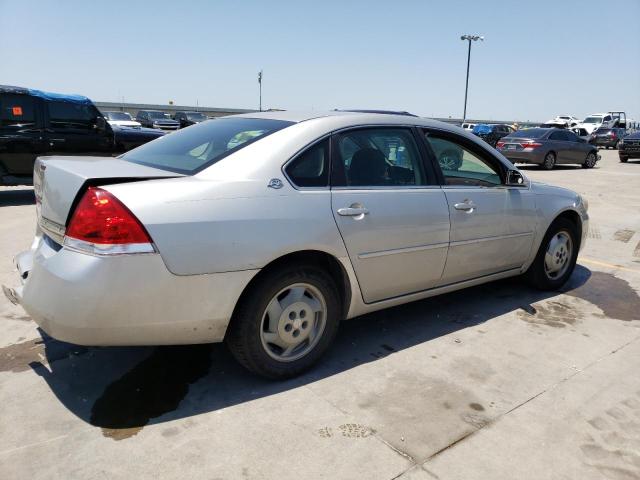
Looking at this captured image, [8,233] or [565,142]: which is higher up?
[565,142]

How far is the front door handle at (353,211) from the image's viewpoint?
A: 312 cm

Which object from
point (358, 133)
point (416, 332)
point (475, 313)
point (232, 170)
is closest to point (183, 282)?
point (232, 170)

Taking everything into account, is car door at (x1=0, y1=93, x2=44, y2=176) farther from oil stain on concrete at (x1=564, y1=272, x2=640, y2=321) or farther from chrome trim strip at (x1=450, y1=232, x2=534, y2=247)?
oil stain on concrete at (x1=564, y1=272, x2=640, y2=321)

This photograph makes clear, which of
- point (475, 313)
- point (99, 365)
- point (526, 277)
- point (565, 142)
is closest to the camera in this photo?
point (99, 365)

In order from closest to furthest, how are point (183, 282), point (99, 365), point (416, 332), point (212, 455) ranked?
point (212, 455) → point (183, 282) → point (99, 365) → point (416, 332)

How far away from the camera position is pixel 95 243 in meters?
2.47

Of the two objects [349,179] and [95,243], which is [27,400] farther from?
[349,179]

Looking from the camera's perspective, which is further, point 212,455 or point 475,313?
point 475,313

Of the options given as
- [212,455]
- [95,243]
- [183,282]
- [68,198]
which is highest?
[68,198]

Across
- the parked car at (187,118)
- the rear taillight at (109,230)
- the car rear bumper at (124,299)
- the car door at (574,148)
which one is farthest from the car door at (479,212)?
the parked car at (187,118)

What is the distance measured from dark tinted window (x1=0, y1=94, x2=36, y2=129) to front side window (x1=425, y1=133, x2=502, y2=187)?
795 centimetres

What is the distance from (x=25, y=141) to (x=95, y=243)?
7891mm

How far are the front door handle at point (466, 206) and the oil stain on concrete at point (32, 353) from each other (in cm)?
275

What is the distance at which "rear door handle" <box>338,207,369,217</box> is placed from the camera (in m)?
3.12
